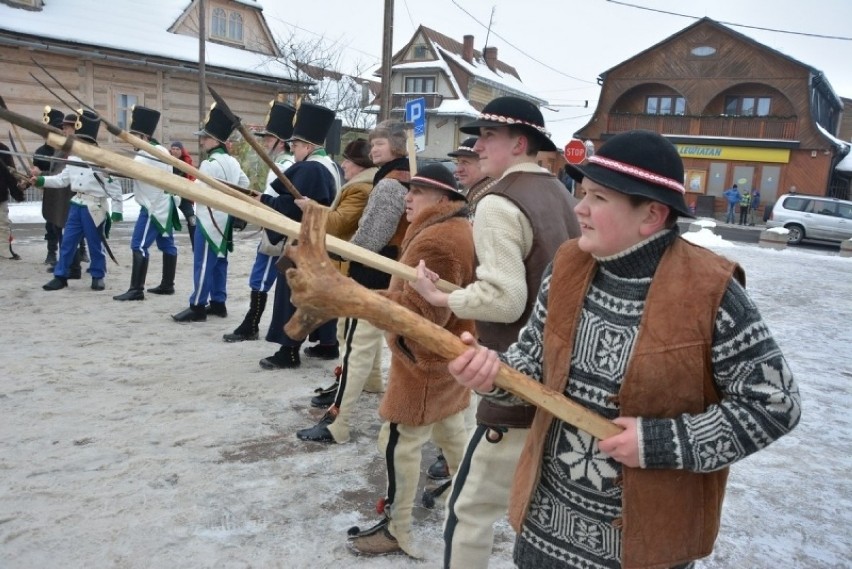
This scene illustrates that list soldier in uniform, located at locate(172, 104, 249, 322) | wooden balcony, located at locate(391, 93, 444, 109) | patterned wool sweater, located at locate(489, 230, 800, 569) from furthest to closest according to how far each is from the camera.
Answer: wooden balcony, located at locate(391, 93, 444, 109) < soldier in uniform, located at locate(172, 104, 249, 322) < patterned wool sweater, located at locate(489, 230, 800, 569)

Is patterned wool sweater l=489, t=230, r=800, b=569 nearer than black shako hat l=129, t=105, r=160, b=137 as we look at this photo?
Yes

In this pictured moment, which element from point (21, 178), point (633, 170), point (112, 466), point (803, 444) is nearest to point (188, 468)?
point (112, 466)

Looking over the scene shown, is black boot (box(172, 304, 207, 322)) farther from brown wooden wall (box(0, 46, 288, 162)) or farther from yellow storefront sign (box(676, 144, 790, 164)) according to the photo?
yellow storefront sign (box(676, 144, 790, 164))

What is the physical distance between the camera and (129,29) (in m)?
20.1

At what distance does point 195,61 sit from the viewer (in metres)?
20.2

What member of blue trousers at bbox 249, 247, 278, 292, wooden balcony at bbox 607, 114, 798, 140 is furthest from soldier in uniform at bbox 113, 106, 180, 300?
wooden balcony at bbox 607, 114, 798, 140

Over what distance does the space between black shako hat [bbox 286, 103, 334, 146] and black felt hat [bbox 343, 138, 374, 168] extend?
0.52 m

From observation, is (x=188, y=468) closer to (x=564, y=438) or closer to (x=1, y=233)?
(x=564, y=438)

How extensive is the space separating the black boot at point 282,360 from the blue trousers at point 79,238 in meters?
3.70

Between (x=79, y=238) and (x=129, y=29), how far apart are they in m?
14.8

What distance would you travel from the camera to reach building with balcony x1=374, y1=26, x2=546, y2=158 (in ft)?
122

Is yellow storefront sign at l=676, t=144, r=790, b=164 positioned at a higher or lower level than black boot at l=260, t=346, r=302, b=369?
higher

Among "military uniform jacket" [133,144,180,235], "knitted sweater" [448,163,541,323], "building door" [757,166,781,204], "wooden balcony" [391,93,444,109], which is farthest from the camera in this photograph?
"wooden balcony" [391,93,444,109]

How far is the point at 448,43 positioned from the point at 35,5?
90.2 feet
